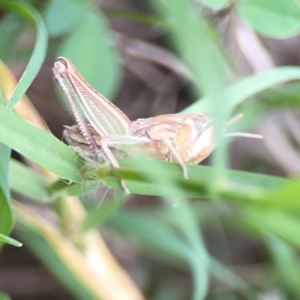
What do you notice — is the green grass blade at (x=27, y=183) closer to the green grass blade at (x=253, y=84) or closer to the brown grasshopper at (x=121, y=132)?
the brown grasshopper at (x=121, y=132)

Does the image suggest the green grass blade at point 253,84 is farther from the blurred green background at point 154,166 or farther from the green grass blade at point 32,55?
the green grass blade at point 32,55

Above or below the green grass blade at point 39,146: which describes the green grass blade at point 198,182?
below

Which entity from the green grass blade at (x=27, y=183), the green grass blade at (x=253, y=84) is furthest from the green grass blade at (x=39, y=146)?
the green grass blade at (x=253, y=84)

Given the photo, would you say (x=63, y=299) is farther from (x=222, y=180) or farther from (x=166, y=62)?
(x=222, y=180)

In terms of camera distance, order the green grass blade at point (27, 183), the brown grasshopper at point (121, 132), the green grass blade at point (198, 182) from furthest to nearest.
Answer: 1. the green grass blade at point (27, 183)
2. the brown grasshopper at point (121, 132)
3. the green grass blade at point (198, 182)

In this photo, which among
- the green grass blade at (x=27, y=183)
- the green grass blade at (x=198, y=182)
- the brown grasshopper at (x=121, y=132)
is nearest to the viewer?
the green grass blade at (x=198, y=182)

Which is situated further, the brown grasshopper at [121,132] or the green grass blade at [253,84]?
the green grass blade at [253,84]

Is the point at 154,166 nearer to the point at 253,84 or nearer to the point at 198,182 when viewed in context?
the point at 198,182

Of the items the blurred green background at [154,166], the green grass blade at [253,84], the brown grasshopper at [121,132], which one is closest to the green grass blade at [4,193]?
the blurred green background at [154,166]
